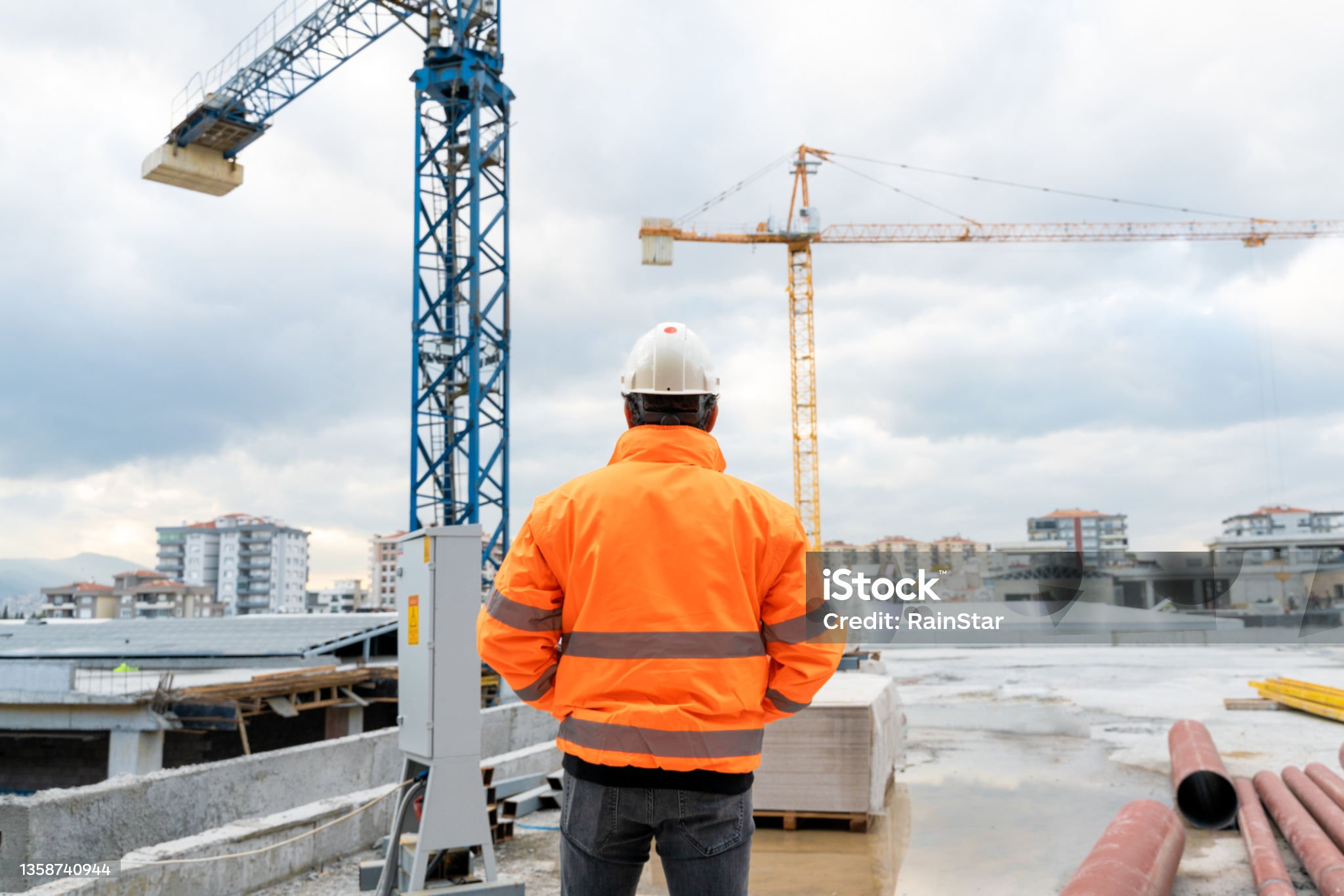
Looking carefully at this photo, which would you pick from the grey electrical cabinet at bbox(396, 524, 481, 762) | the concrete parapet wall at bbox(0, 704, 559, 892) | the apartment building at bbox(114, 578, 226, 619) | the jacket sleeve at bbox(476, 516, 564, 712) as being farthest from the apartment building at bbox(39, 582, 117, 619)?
the jacket sleeve at bbox(476, 516, 564, 712)

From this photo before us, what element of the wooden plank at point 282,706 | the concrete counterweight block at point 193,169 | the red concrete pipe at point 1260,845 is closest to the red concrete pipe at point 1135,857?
the red concrete pipe at point 1260,845

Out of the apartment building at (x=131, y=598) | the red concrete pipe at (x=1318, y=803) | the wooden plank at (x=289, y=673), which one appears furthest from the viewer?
the apartment building at (x=131, y=598)

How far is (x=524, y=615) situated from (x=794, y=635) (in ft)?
2.01

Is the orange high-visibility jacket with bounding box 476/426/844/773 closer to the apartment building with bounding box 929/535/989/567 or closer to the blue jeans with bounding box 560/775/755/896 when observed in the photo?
the blue jeans with bounding box 560/775/755/896

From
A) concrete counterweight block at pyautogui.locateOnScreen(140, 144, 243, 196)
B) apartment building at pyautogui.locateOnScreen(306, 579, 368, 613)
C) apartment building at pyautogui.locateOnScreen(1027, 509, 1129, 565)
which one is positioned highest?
concrete counterweight block at pyautogui.locateOnScreen(140, 144, 243, 196)

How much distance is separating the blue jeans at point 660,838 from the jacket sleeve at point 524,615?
27cm

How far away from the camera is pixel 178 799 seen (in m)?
6.16

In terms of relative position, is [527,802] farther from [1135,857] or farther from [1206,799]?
[1206,799]

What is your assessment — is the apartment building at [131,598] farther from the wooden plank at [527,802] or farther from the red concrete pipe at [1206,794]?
the red concrete pipe at [1206,794]

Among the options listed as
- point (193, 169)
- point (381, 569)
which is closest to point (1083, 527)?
point (381, 569)

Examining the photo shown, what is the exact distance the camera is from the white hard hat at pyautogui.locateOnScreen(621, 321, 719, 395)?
7.59 feet

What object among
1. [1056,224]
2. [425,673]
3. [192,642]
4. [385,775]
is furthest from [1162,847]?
[1056,224]

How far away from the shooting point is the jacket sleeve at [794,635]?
7.09 feet

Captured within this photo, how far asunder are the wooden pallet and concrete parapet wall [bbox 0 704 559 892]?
2114 millimetres
